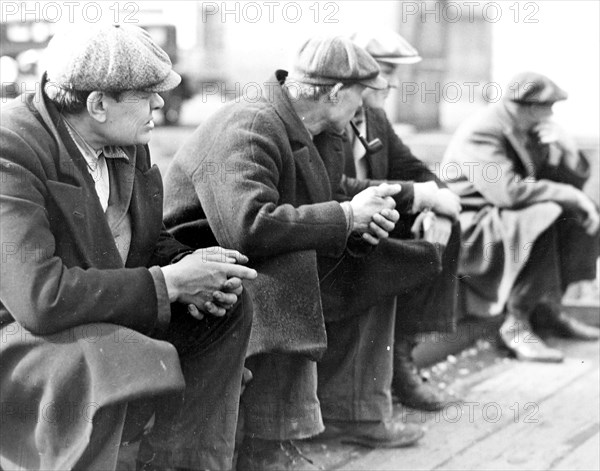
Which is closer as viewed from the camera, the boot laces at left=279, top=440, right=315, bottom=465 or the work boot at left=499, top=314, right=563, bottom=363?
the boot laces at left=279, top=440, right=315, bottom=465

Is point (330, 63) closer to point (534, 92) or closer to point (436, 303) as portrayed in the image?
point (436, 303)

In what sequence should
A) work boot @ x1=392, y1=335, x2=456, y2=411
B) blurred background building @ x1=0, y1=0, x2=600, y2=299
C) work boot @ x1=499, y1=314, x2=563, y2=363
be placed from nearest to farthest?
work boot @ x1=392, y1=335, x2=456, y2=411 < work boot @ x1=499, y1=314, x2=563, y2=363 < blurred background building @ x1=0, y1=0, x2=600, y2=299

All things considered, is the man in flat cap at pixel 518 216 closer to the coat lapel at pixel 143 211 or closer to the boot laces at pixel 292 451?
the boot laces at pixel 292 451

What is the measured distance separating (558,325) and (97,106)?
4.10m

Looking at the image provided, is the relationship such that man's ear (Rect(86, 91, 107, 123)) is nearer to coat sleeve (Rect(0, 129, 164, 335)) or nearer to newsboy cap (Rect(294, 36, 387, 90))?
coat sleeve (Rect(0, 129, 164, 335))

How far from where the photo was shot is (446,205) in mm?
4598

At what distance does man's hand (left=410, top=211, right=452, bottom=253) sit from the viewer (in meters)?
4.49

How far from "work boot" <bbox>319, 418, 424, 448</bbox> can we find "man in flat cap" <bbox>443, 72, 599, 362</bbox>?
63.0 inches

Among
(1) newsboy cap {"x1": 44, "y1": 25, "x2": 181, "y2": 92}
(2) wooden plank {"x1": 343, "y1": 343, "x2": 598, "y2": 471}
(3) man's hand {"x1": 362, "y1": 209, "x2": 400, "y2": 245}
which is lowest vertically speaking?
(2) wooden plank {"x1": 343, "y1": 343, "x2": 598, "y2": 471}

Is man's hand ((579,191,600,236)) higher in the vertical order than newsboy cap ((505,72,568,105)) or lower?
lower

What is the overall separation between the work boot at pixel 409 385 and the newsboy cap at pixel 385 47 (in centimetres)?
138

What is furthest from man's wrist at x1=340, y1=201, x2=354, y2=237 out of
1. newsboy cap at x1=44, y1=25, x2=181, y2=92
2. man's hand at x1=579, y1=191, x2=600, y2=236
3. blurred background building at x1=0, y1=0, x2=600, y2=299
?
man's hand at x1=579, y1=191, x2=600, y2=236

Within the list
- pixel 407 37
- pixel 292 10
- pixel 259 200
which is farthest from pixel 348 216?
pixel 407 37

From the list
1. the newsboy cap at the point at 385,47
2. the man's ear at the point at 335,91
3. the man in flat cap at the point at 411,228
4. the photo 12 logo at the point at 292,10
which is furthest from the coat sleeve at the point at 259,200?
the photo 12 logo at the point at 292,10
